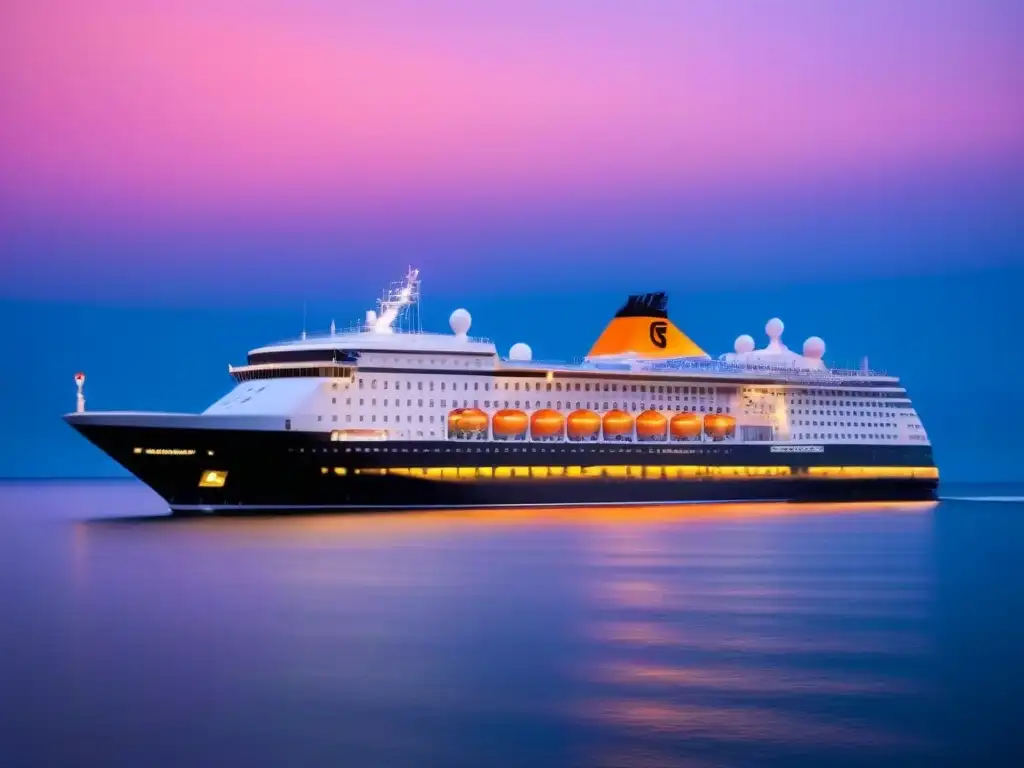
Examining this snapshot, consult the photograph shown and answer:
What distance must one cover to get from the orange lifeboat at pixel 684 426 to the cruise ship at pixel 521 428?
100mm

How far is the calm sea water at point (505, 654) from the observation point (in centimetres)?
1634

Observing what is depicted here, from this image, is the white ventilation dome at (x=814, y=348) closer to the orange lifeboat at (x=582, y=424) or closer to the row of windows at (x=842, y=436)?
the row of windows at (x=842, y=436)

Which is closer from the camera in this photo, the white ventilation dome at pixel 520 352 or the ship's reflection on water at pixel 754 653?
the ship's reflection on water at pixel 754 653

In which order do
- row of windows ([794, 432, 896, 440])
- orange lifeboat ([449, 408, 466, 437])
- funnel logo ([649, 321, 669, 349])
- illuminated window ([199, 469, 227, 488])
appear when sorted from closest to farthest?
illuminated window ([199, 469, 227, 488]) < orange lifeboat ([449, 408, 466, 437]) < funnel logo ([649, 321, 669, 349]) < row of windows ([794, 432, 896, 440])

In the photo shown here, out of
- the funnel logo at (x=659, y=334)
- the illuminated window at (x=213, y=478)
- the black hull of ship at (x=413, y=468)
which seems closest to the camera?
the black hull of ship at (x=413, y=468)

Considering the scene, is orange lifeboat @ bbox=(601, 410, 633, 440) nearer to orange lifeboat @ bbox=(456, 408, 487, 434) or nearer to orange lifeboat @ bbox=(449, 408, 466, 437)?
orange lifeboat @ bbox=(456, 408, 487, 434)

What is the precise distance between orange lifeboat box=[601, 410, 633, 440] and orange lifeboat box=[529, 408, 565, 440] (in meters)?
2.97

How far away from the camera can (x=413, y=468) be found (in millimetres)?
54469

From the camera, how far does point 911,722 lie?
17.4 metres

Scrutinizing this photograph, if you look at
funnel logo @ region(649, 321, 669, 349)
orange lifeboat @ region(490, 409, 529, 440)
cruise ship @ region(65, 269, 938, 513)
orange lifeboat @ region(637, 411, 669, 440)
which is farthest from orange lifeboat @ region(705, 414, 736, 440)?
orange lifeboat @ region(490, 409, 529, 440)

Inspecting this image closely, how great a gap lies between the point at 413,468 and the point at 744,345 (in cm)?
2870

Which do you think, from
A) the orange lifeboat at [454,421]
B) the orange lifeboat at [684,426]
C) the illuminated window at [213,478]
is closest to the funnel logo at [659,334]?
the orange lifeboat at [684,426]

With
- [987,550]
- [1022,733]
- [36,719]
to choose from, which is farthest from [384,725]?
[987,550]

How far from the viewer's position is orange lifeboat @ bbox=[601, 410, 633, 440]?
6153cm
